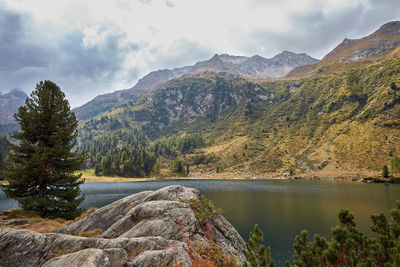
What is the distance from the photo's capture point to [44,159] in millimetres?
21891

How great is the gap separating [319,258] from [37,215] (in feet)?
89.4

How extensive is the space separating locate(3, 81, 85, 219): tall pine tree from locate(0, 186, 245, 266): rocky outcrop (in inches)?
590

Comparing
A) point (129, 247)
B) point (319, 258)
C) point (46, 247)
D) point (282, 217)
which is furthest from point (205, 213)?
point (282, 217)

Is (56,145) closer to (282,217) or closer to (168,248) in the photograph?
(168,248)

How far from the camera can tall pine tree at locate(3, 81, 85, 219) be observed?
21922mm

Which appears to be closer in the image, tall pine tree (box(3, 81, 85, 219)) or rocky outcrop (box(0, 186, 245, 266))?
rocky outcrop (box(0, 186, 245, 266))

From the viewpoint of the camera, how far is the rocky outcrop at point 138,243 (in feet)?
24.9

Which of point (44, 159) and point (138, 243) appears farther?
point (44, 159)

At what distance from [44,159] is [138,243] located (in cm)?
1956

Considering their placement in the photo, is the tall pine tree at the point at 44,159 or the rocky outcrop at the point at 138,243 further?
the tall pine tree at the point at 44,159

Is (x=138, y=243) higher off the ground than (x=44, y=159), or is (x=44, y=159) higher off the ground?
(x=44, y=159)

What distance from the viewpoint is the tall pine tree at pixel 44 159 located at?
21922 mm

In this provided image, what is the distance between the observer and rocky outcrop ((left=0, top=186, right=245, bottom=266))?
24.9 feet

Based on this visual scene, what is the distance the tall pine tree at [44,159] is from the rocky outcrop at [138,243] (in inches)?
590
